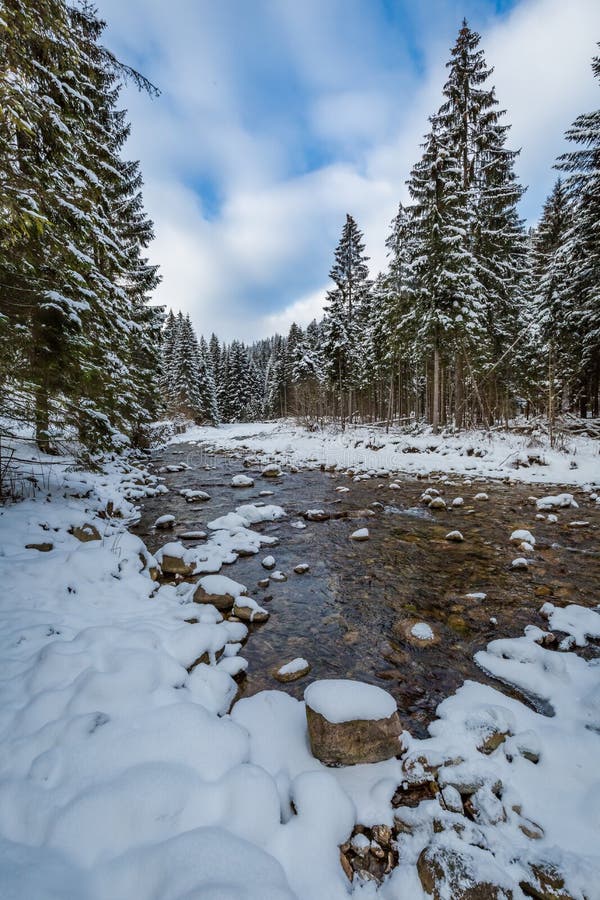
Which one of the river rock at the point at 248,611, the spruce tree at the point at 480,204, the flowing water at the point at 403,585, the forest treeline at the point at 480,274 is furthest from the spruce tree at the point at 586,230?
the river rock at the point at 248,611

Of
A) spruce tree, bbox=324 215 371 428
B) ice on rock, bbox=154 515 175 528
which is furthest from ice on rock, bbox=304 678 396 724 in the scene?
spruce tree, bbox=324 215 371 428

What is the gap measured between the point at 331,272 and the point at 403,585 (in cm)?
2617

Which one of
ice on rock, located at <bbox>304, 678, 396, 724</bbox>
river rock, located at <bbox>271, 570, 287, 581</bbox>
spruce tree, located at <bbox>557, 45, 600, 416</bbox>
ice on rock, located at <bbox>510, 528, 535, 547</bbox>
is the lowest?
river rock, located at <bbox>271, 570, 287, 581</bbox>

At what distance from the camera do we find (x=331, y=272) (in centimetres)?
2623

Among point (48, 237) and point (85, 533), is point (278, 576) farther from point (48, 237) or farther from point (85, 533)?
point (48, 237)

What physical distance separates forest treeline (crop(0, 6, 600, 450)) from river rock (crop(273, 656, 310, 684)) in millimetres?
3417

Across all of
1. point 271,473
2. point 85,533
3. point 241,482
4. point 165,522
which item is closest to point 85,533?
point 85,533

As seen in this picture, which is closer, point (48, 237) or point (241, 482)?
point (48, 237)

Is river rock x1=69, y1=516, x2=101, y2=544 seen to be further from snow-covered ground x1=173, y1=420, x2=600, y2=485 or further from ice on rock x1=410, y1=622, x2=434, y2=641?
snow-covered ground x1=173, y1=420, x2=600, y2=485

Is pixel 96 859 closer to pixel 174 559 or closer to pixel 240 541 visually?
pixel 174 559

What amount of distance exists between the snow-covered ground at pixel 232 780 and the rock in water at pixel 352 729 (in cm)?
8

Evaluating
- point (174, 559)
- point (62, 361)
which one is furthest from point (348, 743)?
point (62, 361)

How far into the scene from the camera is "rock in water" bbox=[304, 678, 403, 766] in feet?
7.14

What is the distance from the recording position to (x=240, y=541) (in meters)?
6.21
